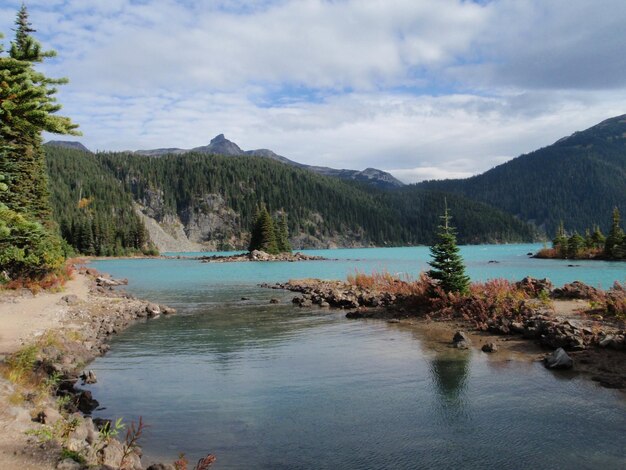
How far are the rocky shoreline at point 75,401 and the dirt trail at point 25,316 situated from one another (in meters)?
0.59

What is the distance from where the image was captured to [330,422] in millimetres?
10414

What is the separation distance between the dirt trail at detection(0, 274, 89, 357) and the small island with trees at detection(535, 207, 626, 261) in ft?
295

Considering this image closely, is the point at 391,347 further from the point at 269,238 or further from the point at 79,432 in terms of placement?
the point at 269,238

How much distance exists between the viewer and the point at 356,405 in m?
11.5

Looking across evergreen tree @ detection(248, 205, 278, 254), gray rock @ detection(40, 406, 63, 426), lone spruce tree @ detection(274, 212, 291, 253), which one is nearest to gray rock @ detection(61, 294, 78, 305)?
gray rock @ detection(40, 406, 63, 426)

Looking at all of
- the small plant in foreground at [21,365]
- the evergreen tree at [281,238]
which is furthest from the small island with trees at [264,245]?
the small plant in foreground at [21,365]

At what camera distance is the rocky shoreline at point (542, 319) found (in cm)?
1474

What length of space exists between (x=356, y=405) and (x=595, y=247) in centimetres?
10187

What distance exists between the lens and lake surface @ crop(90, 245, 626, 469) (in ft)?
28.9

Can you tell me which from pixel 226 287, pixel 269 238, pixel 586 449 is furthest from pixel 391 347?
pixel 269 238

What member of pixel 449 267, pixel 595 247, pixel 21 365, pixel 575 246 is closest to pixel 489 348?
pixel 449 267

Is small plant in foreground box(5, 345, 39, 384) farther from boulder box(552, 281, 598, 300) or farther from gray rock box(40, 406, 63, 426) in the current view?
boulder box(552, 281, 598, 300)

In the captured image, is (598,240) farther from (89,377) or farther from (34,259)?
(89,377)

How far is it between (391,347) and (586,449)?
9.55 metres
